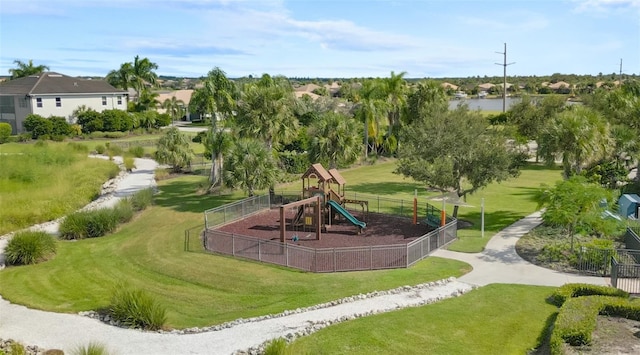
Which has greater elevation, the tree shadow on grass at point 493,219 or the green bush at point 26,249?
the green bush at point 26,249

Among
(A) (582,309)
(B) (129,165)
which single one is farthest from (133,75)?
(A) (582,309)

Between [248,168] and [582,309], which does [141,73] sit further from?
[582,309]

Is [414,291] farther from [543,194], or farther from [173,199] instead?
[173,199]

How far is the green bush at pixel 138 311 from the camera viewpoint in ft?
56.0

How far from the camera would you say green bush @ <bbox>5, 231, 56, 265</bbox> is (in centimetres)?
2391

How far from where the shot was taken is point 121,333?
54.9ft

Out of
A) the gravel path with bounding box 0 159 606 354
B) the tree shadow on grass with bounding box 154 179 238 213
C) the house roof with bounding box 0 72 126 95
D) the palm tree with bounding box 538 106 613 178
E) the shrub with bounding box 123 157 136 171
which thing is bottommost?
the gravel path with bounding box 0 159 606 354

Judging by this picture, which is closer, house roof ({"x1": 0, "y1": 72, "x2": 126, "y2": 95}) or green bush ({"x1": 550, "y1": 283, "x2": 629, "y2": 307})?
green bush ({"x1": 550, "y1": 283, "x2": 629, "y2": 307})

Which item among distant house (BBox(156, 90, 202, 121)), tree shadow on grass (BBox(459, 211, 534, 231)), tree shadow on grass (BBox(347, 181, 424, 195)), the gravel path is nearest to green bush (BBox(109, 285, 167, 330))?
the gravel path

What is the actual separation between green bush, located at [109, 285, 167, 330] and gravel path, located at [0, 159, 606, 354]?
0.37 meters

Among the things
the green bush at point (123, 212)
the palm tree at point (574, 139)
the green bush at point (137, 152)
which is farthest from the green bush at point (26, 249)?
the green bush at point (137, 152)

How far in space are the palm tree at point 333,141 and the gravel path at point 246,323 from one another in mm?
14989

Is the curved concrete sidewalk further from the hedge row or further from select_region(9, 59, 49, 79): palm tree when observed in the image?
select_region(9, 59, 49, 79): palm tree

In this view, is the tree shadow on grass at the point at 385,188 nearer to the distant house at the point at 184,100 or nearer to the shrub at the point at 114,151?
the shrub at the point at 114,151
